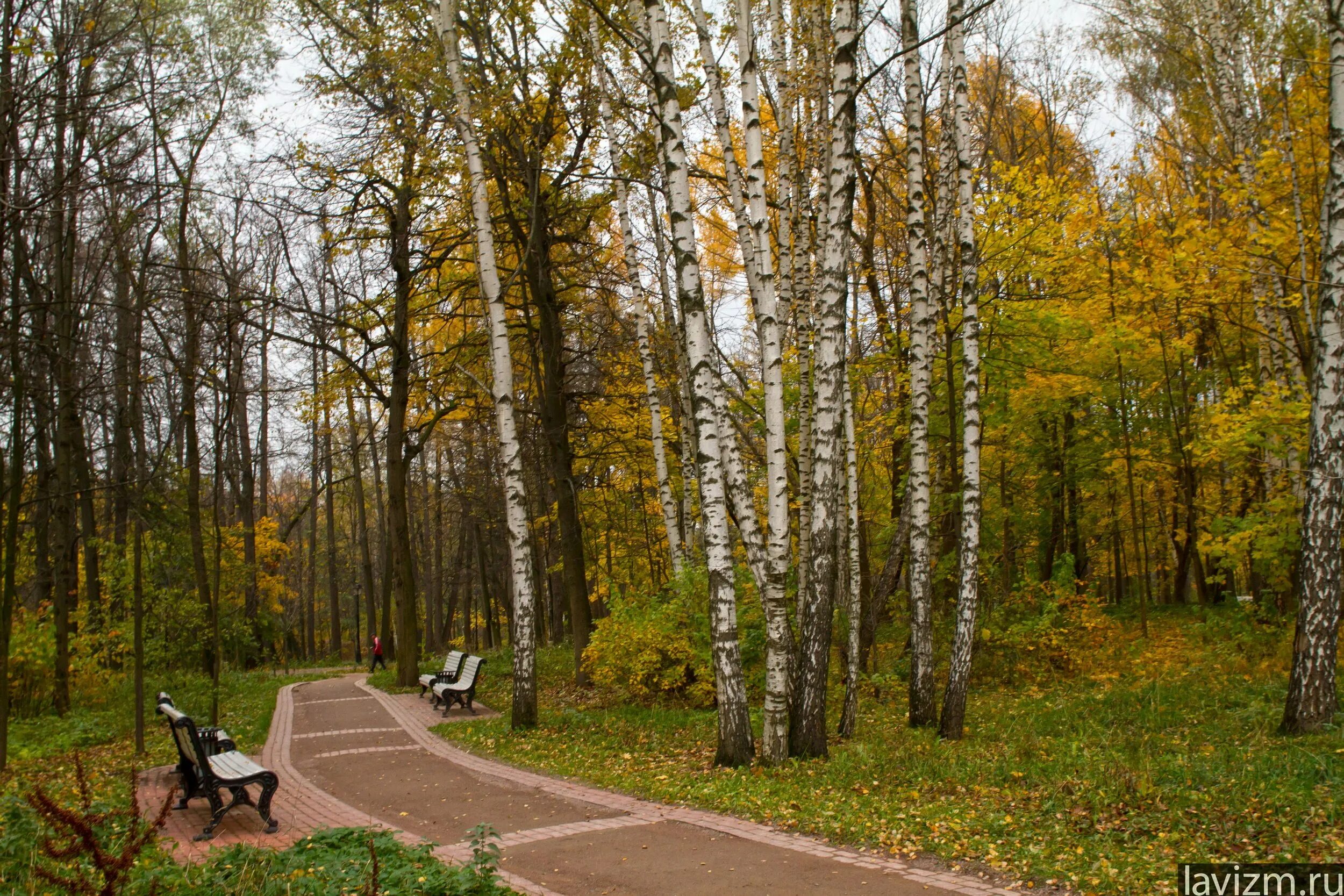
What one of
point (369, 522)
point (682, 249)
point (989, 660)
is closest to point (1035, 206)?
point (989, 660)

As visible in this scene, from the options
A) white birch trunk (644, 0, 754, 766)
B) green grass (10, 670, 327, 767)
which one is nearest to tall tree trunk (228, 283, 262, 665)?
green grass (10, 670, 327, 767)

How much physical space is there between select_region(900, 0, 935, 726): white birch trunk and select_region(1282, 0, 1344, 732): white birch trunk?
3352 millimetres

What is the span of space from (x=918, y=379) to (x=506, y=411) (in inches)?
209

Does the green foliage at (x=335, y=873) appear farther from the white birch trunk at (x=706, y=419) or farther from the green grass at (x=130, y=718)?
the green grass at (x=130, y=718)

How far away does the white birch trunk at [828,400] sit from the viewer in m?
8.06

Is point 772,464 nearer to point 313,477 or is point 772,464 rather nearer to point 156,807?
point 156,807

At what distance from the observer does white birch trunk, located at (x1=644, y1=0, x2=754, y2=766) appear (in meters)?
8.10

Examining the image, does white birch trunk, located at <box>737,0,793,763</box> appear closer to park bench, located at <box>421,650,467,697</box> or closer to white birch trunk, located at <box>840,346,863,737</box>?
white birch trunk, located at <box>840,346,863,737</box>

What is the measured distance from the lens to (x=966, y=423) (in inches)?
363

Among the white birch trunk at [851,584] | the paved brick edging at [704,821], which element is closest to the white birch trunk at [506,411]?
the paved brick edging at [704,821]

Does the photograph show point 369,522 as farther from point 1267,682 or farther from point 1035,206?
point 1267,682

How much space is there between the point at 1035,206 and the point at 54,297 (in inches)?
583

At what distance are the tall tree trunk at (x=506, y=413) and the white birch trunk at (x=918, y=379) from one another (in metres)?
4.91

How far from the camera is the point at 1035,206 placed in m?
15.1
